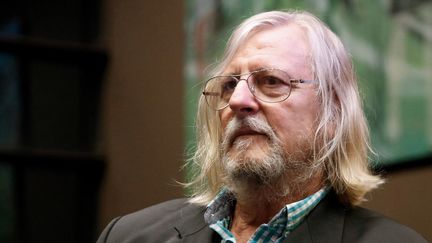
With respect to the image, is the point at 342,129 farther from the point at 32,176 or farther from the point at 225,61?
the point at 32,176

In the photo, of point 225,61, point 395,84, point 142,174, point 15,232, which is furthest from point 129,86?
point 225,61

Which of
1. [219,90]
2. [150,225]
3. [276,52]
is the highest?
[276,52]

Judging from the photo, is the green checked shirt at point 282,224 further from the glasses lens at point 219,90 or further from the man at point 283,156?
the glasses lens at point 219,90

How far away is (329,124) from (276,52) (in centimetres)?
24

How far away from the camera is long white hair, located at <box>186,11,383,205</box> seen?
2146 mm

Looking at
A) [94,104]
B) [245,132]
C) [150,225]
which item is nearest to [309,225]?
[245,132]

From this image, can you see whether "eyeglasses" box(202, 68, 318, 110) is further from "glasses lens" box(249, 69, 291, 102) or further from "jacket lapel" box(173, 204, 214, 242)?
"jacket lapel" box(173, 204, 214, 242)

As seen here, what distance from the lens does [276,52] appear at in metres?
2.20

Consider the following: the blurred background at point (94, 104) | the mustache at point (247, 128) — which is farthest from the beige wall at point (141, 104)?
the mustache at point (247, 128)

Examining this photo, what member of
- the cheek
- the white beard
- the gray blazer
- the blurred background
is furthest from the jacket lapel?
the blurred background

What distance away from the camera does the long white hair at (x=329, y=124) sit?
2.15 metres

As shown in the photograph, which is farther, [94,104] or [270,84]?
[94,104]

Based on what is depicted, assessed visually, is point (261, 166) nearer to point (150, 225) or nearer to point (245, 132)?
point (245, 132)

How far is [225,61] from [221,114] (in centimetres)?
18
